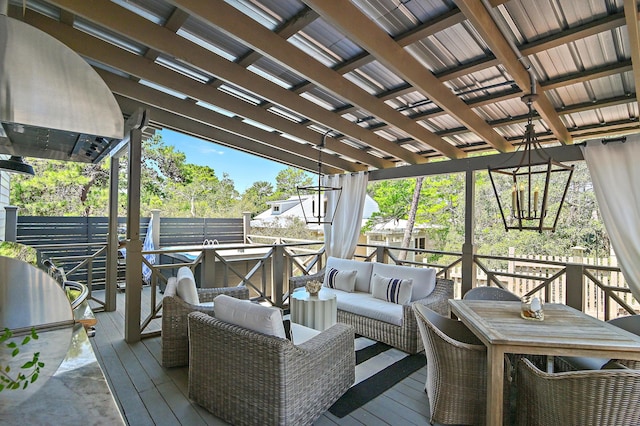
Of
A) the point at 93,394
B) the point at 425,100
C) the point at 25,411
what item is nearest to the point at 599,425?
the point at 93,394

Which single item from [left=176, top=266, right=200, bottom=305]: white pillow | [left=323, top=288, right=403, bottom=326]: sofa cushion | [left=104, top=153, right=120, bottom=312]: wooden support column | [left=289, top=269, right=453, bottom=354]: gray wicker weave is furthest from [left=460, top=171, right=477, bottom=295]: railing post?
[left=104, top=153, right=120, bottom=312]: wooden support column

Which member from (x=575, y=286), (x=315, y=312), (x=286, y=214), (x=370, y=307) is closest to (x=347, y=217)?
(x=370, y=307)

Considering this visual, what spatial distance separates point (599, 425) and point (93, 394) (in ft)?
7.74

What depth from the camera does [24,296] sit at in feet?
4.23

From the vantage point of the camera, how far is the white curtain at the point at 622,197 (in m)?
3.26

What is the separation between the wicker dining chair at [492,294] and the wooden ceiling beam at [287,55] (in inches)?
77.9

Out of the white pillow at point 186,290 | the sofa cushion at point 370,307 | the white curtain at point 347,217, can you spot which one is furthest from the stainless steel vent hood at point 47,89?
the white curtain at point 347,217

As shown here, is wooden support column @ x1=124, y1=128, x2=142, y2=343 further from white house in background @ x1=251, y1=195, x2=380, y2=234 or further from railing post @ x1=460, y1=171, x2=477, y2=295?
white house in background @ x1=251, y1=195, x2=380, y2=234

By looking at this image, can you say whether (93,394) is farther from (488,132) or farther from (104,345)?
(488,132)

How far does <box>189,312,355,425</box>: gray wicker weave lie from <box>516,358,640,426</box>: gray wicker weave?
1.33m

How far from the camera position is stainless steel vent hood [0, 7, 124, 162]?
1.21 metres

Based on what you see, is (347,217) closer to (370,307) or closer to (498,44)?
(370,307)

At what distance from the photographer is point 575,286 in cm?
376

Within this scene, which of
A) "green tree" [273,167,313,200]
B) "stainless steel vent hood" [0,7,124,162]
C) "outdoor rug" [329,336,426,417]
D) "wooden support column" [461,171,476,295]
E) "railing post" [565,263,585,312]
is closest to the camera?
"stainless steel vent hood" [0,7,124,162]
